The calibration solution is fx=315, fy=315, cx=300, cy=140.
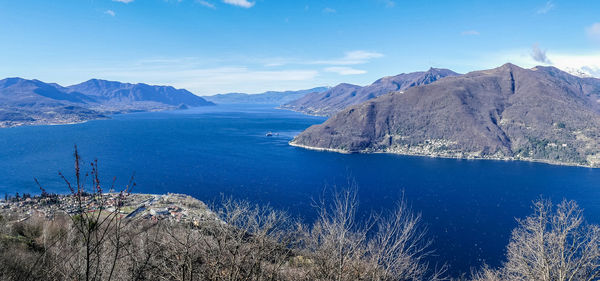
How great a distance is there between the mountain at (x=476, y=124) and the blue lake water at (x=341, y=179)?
14.4 metres

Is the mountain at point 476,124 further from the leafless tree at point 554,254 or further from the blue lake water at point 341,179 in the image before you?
the leafless tree at point 554,254

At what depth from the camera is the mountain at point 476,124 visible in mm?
122562

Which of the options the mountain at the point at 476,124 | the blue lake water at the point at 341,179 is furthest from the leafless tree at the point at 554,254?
the mountain at the point at 476,124

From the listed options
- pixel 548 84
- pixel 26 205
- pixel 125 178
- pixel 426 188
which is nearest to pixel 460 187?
pixel 426 188

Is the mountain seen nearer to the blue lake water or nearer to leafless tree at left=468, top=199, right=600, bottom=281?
the blue lake water

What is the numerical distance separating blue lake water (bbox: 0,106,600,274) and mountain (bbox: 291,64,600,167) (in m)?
14.4

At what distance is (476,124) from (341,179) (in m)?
92.8

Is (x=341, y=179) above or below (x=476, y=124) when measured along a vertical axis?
below

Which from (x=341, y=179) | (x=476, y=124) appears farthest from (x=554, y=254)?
(x=476, y=124)

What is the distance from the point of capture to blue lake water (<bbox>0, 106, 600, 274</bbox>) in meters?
54.8

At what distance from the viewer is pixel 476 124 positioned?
5625 inches

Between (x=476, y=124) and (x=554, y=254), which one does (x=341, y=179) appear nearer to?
(x=554, y=254)

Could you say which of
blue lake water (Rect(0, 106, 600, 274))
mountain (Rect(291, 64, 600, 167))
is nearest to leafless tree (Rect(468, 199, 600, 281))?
blue lake water (Rect(0, 106, 600, 274))

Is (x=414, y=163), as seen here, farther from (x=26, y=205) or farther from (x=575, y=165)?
(x=26, y=205)
